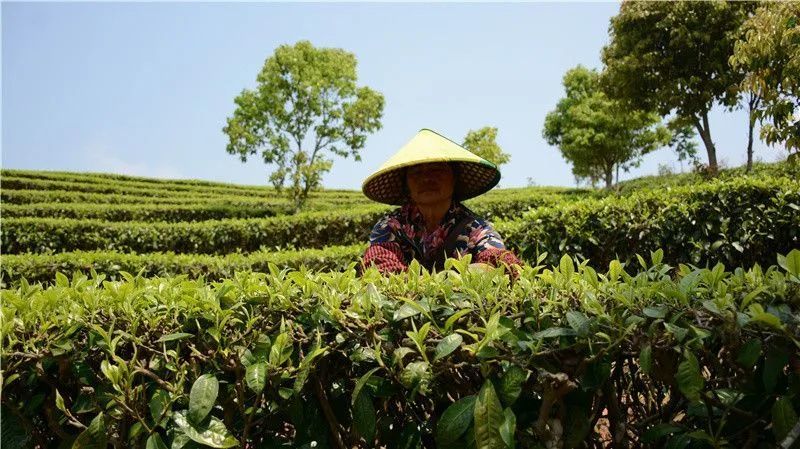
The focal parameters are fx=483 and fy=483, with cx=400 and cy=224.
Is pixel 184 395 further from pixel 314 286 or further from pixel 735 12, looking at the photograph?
pixel 735 12

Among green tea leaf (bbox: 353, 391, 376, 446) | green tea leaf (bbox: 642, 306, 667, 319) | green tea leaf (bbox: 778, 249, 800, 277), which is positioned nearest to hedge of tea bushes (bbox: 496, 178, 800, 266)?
green tea leaf (bbox: 778, 249, 800, 277)

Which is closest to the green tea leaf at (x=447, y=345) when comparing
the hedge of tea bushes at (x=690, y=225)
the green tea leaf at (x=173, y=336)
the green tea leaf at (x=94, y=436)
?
the green tea leaf at (x=173, y=336)

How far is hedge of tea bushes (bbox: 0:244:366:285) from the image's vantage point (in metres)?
7.06

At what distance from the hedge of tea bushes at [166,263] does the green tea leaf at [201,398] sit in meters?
5.54

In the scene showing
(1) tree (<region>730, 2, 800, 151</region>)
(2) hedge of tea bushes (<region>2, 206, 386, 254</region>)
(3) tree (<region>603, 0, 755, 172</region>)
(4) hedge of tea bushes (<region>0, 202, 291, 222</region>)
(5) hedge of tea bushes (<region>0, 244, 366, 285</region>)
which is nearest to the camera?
(1) tree (<region>730, 2, 800, 151</region>)

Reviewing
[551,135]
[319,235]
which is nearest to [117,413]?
[319,235]

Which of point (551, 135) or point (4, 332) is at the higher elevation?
point (551, 135)

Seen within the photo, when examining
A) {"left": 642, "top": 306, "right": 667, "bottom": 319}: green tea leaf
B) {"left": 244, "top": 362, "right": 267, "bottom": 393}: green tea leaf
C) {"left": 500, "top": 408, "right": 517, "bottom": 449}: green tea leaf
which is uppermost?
{"left": 642, "top": 306, "right": 667, "bottom": 319}: green tea leaf

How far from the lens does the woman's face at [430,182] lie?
350cm

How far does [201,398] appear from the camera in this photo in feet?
4.44

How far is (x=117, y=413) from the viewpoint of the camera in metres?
1.42

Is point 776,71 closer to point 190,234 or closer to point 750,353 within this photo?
point 750,353

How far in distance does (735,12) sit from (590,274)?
2179 cm

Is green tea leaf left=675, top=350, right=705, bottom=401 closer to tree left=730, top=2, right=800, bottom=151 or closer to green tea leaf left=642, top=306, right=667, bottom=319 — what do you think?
green tea leaf left=642, top=306, right=667, bottom=319
